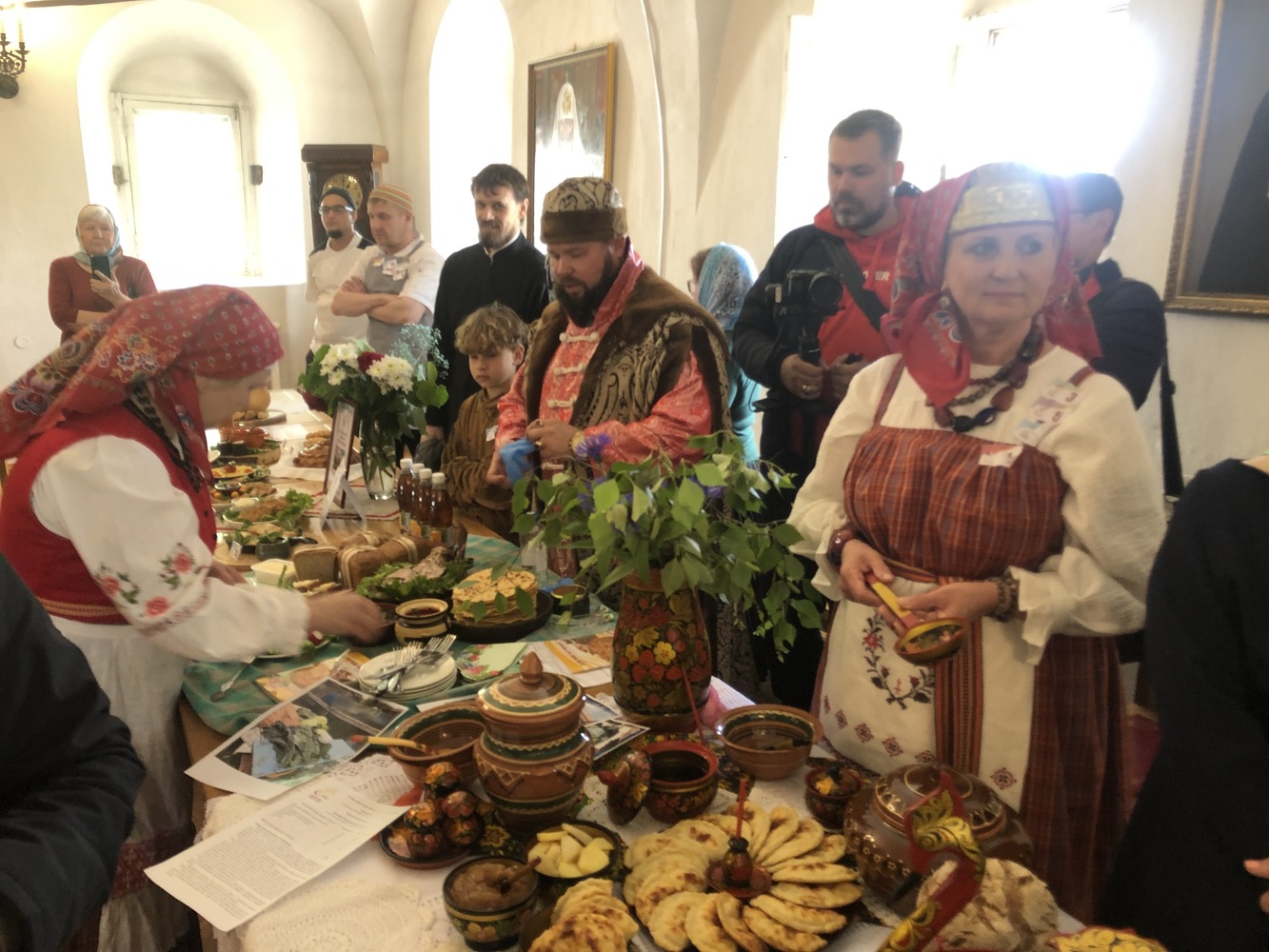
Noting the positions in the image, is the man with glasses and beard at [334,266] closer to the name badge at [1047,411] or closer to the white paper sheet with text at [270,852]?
the white paper sheet with text at [270,852]

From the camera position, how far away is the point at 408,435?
2.87 m

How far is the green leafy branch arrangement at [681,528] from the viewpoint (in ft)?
4.30

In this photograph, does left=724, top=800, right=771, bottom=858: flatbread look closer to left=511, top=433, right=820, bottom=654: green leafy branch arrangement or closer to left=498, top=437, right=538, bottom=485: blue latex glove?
left=511, top=433, right=820, bottom=654: green leafy branch arrangement

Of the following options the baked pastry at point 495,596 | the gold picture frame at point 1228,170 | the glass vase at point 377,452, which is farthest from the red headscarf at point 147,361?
the gold picture frame at point 1228,170

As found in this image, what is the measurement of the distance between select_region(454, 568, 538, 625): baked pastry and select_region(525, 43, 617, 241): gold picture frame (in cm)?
340

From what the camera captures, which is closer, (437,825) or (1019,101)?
(437,825)

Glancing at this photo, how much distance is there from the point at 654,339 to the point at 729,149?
93.4 inches

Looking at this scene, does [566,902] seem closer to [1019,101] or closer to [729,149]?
[1019,101]

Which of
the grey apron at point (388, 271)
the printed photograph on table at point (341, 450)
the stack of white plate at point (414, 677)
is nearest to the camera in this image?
the stack of white plate at point (414, 677)

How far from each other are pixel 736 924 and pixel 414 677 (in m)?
0.88

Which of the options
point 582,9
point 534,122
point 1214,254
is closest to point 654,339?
point 1214,254

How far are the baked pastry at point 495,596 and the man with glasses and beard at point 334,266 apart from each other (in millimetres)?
2599

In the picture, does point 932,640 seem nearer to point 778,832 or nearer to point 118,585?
point 778,832

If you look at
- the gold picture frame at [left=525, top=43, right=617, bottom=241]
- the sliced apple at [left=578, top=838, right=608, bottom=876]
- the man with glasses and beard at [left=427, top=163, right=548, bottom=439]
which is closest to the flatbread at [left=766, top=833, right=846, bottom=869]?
the sliced apple at [left=578, top=838, right=608, bottom=876]
